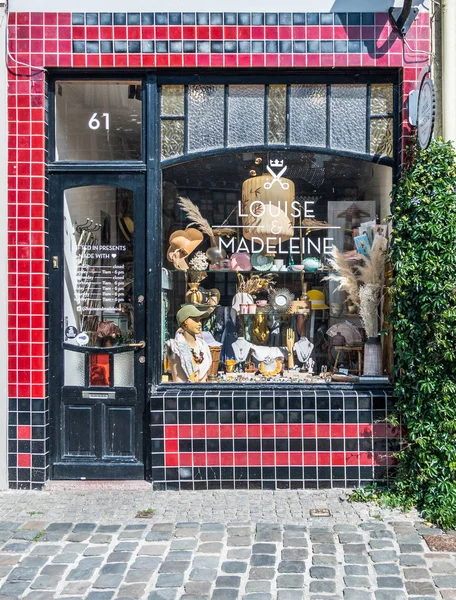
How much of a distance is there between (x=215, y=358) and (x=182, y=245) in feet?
3.71

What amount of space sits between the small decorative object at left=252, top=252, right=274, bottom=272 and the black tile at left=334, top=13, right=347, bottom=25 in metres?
2.21

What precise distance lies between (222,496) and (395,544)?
5.39 ft

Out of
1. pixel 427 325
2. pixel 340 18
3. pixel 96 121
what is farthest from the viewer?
pixel 96 121

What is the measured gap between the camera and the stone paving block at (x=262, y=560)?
4.62 meters

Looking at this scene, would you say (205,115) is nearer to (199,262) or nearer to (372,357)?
(199,262)

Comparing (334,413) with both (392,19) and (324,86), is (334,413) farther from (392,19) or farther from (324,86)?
(392,19)

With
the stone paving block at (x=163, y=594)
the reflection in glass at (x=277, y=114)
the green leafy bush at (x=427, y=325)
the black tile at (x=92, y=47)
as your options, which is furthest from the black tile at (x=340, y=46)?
the stone paving block at (x=163, y=594)

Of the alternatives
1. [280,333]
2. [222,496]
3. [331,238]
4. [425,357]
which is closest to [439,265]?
[425,357]

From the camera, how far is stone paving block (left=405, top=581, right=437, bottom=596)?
4227 millimetres

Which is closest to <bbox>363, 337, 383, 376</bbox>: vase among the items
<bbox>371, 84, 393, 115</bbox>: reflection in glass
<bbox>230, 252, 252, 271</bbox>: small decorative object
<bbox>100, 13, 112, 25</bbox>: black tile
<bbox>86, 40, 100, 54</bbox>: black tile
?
<bbox>230, 252, 252, 271</bbox>: small decorative object

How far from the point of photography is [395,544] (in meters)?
4.93

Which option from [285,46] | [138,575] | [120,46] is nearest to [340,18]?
[285,46]

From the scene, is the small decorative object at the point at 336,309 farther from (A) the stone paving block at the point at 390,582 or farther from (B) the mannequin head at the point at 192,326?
(A) the stone paving block at the point at 390,582

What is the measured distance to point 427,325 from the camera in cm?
561
